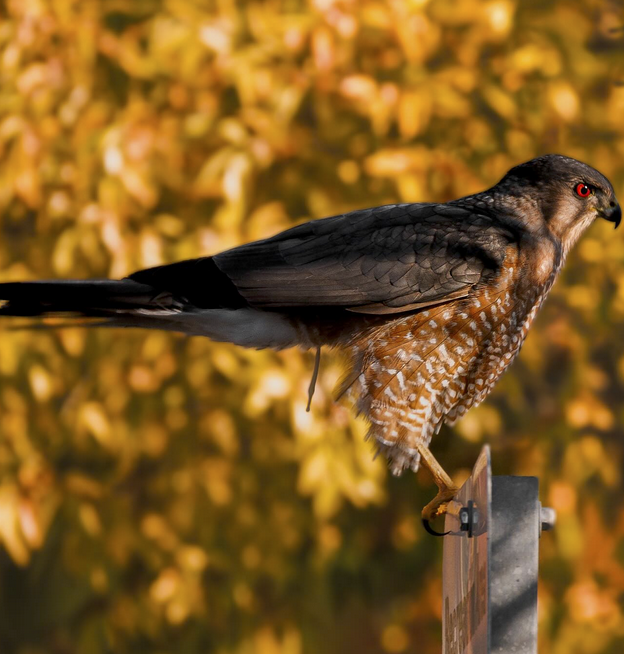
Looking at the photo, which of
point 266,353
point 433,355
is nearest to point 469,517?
point 433,355

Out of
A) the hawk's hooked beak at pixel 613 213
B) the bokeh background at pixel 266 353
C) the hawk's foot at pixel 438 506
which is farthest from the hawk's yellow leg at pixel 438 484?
the bokeh background at pixel 266 353

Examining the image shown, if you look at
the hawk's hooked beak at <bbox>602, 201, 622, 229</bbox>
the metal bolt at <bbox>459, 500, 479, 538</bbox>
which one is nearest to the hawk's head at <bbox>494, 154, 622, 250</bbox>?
the hawk's hooked beak at <bbox>602, 201, 622, 229</bbox>

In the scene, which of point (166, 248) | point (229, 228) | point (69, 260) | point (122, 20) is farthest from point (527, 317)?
point (122, 20)

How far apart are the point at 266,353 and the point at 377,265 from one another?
124cm

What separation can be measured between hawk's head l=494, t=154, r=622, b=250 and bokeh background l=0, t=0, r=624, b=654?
42.0 inches

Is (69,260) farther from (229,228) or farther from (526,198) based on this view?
(526,198)

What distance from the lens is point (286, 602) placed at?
151 inches

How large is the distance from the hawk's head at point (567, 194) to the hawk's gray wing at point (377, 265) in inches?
8.1

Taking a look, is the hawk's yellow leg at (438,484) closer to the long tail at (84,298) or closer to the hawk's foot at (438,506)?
the hawk's foot at (438,506)

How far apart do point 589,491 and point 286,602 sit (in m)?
1.32

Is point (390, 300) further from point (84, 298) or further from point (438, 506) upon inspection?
point (84, 298)

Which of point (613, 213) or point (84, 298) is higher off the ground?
point (613, 213)

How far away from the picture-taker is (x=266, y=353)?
11.5 feet

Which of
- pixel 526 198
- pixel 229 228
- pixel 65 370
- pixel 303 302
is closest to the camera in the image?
pixel 303 302
